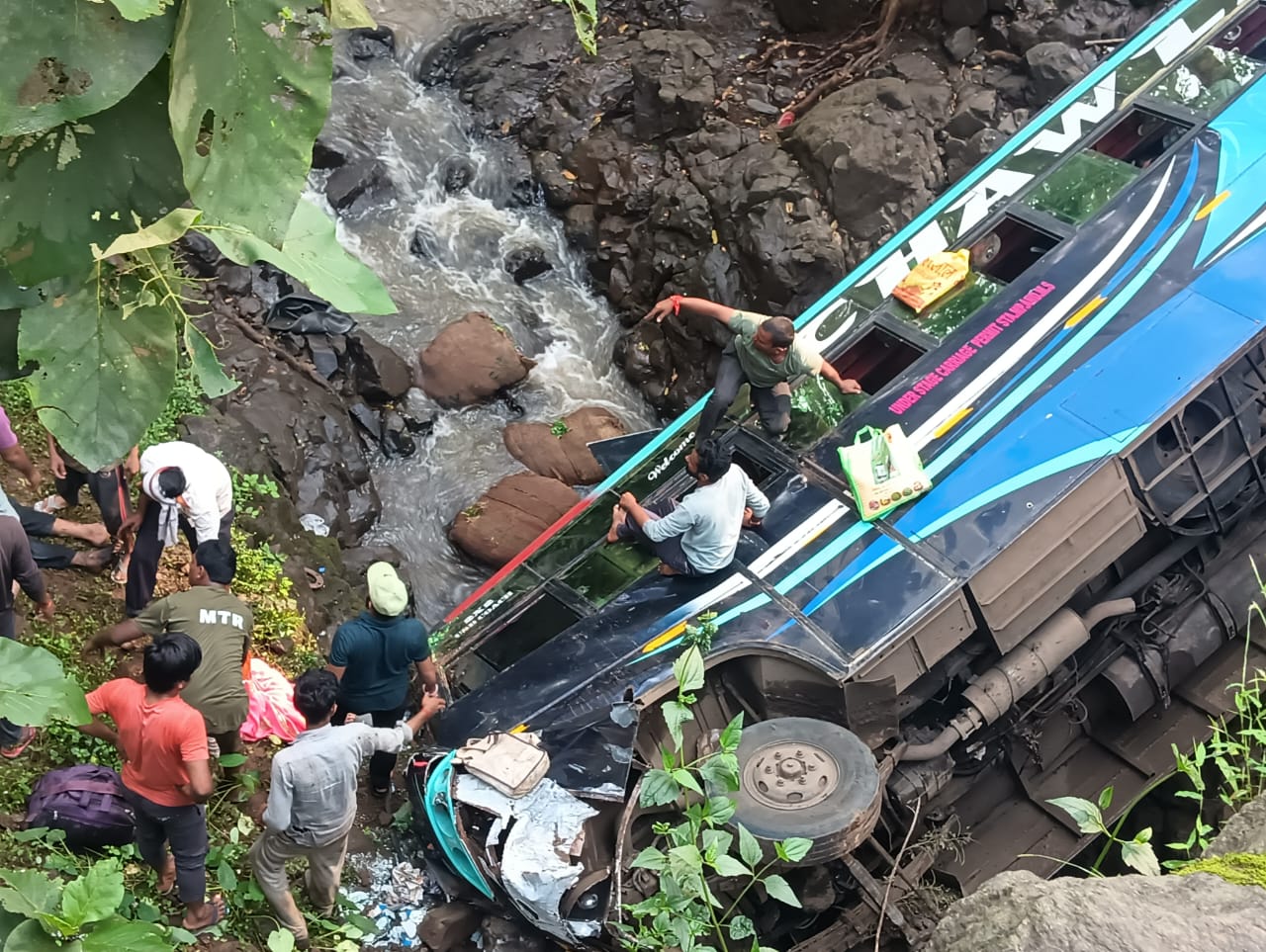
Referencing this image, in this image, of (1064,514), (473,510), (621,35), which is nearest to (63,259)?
(1064,514)

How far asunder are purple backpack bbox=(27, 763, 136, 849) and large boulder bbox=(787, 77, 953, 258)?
19.9 ft

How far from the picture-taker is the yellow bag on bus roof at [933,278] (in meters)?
6.12

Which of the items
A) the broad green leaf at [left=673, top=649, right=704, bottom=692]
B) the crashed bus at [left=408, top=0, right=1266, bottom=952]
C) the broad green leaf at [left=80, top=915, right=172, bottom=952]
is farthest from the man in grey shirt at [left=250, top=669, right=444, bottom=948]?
the broad green leaf at [left=80, top=915, right=172, bottom=952]

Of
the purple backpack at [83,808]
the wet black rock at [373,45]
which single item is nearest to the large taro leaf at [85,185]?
the purple backpack at [83,808]

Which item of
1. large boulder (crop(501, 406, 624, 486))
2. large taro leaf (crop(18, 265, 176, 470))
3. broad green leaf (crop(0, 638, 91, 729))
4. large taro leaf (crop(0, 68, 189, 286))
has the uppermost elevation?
large taro leaf (crop(0, 68, 189, 286))

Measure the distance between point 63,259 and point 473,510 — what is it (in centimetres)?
677

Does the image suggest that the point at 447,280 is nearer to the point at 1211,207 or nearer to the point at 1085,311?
the point at 1085,311

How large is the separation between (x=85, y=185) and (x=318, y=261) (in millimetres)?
282

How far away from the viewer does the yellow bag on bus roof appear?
612 cm

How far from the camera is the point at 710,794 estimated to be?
10.6 ft

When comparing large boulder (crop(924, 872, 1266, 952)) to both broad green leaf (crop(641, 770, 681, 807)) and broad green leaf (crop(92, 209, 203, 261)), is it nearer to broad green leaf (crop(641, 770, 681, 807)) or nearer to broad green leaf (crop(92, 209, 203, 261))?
broad green leaf (crop(641, 770, 681, 807))

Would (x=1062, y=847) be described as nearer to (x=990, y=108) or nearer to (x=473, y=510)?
(x=473, y=510)

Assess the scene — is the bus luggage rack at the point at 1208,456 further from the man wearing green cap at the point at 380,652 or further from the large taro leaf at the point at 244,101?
the large taro leaf at the point at 244,101

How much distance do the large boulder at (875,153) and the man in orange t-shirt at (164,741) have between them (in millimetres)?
6044
